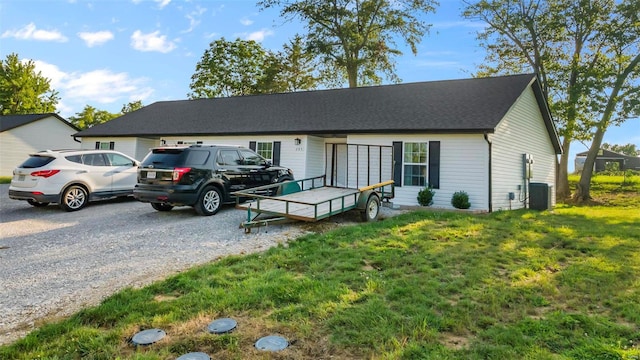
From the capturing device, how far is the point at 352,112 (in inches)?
588

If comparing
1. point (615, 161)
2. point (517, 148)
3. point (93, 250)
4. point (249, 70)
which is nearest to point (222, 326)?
point (93, 250)

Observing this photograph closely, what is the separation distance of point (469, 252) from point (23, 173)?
1114cm

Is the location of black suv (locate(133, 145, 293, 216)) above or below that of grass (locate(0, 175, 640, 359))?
above

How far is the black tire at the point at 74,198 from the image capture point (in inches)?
394

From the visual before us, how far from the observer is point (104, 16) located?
1132 centimetres

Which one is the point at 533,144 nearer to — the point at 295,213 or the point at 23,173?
the point at 295,213

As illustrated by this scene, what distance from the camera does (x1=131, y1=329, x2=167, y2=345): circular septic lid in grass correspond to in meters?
3.07

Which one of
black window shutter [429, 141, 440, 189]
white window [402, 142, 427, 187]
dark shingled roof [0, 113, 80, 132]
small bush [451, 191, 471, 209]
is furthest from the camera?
dark shingled roof [0, 113, 80, 132]

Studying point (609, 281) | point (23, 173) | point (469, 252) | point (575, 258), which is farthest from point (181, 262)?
point (23, 173)

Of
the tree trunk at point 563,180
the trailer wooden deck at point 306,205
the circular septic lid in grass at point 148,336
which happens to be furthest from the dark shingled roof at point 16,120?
the tree trunk at point 563,180

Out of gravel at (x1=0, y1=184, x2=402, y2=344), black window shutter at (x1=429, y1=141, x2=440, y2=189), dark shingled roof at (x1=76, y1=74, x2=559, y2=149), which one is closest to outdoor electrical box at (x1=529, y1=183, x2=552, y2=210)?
dark shingled roof at (x1=76, y1=74, x2=559, y2=149)

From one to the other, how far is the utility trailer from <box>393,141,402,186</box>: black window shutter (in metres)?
0.14

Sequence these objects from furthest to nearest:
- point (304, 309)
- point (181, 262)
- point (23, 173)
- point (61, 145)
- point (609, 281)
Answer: point (61, 145) → point (23, 173) → point (181, 262) → point (609, 281) → point (304, 309)

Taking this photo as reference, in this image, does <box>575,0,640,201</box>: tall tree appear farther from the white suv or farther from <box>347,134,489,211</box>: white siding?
the white suv
